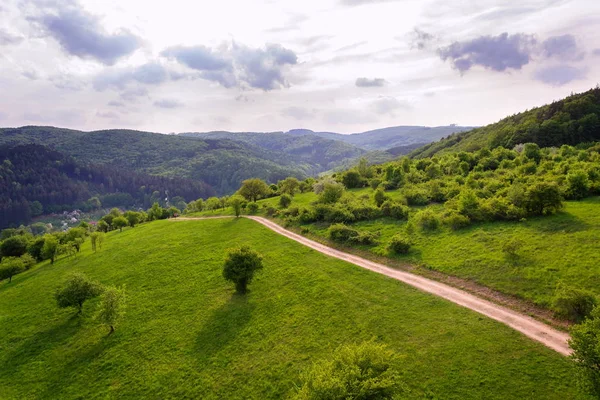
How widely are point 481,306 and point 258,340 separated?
2422 centimetres

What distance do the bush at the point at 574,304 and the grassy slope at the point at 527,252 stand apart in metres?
2.18

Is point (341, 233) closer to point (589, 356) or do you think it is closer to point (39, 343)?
point (589, 356)

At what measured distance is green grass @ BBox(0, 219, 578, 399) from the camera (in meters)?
25.2

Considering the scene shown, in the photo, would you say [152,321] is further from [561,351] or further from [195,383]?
[561,351]

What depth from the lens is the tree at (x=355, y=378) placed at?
17.3 m

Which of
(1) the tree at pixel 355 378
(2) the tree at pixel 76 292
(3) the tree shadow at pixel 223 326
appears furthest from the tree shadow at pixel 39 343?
(1) the tree at pixel 355 378

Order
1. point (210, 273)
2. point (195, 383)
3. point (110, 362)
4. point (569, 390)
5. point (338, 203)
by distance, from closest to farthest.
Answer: point (569, 390), point (195, 383), point (110, 362), point (210, 273), point (338, 203)

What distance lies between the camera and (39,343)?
41.9 metres

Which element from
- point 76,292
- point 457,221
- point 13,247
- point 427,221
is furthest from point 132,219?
point 457,221

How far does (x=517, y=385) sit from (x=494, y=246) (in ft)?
77.6

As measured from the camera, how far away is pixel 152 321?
42000mm

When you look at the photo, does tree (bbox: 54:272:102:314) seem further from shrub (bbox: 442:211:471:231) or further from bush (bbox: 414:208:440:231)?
shrub (bbox: 442:211:471:231)

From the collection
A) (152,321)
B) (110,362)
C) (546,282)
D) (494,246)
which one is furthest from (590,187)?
(110,362)

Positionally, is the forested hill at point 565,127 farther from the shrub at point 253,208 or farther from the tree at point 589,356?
the tree at point 589,356
